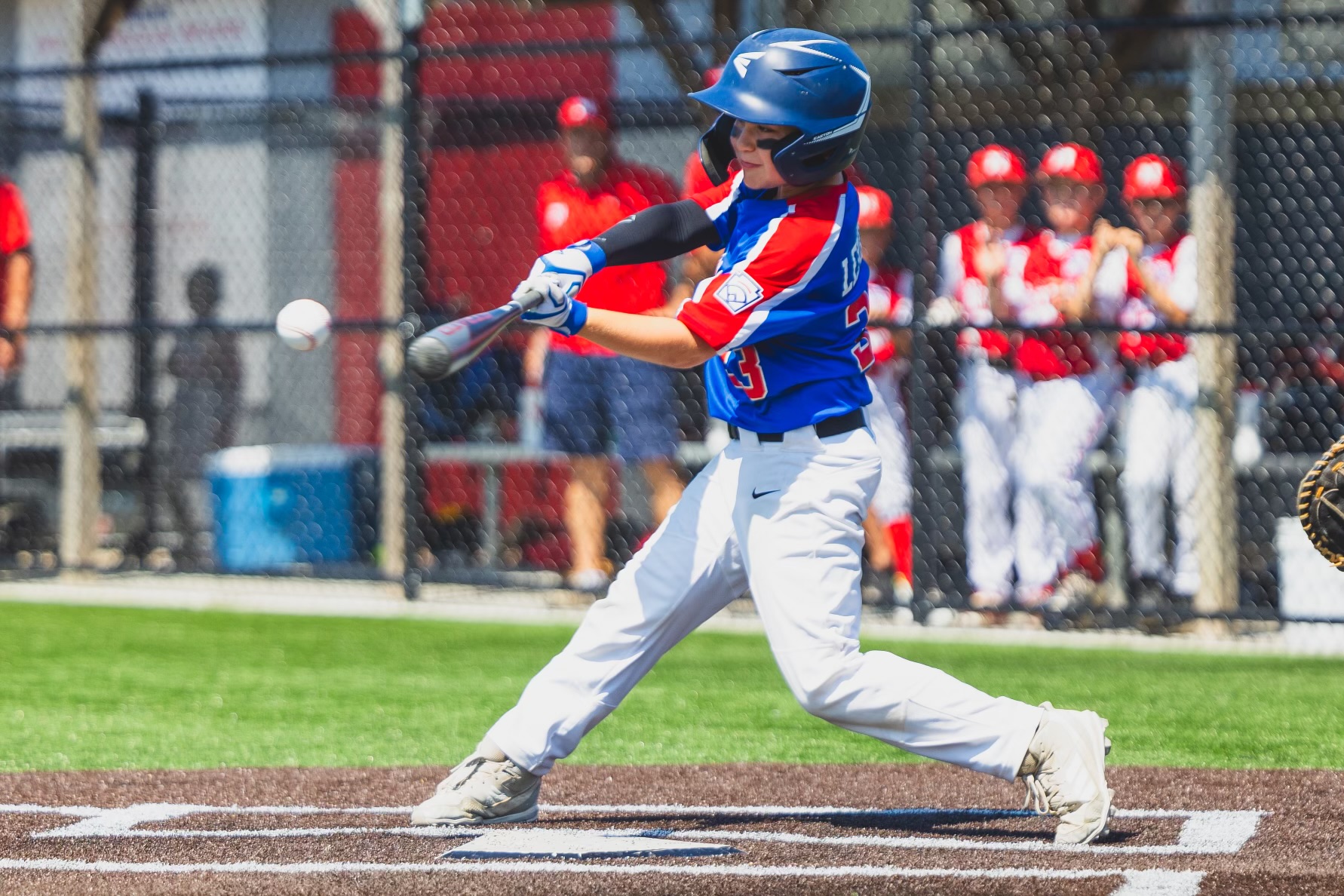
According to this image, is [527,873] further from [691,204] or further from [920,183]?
[920,183]

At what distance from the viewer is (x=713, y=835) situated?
4156mm

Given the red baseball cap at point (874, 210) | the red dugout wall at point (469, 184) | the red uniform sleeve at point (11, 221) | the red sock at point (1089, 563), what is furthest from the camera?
the red dugout wall at point (469, 184)

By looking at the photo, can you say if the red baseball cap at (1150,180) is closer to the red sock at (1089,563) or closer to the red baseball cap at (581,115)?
the red sock at (1089,563)

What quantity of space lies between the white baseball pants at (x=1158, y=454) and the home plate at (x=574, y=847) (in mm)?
4716

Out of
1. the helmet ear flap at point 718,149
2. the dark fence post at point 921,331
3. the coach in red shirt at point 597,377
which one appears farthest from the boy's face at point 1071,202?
the helmet ear flap at point 718,149

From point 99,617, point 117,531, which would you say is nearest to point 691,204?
point 99,617

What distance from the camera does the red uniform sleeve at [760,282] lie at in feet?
12.5

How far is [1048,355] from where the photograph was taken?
330 inches

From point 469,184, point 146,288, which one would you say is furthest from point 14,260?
point 469,184

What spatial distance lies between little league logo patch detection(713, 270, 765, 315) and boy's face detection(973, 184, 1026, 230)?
16.1 feet

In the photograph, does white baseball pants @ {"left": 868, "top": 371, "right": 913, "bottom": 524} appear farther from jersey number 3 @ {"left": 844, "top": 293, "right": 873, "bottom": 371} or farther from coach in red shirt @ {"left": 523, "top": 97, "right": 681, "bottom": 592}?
jersey number 3 @ {"left": 844, "top": 293, "right": 873, "bottom": 371}

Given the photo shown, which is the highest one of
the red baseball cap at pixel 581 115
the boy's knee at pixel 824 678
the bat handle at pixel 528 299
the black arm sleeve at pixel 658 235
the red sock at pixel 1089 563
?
the red baseball cap at pixel 581 115

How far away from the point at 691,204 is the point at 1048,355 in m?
4.59

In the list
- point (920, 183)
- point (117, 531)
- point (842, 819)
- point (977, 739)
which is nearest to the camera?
point (977, 739)
